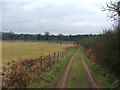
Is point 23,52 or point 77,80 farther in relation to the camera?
point 23,52

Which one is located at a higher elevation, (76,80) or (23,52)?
(76,80)

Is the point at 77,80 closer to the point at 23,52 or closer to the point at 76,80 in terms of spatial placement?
the point at 76,80

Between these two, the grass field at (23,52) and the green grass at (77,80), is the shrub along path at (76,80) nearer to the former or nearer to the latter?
the green grass at (77,80)

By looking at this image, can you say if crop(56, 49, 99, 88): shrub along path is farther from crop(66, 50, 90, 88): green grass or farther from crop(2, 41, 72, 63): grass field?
crop(2, 41, 72, 63): grass field

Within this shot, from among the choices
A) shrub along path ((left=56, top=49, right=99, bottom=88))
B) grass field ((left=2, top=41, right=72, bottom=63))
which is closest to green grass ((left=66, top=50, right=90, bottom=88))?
shrub along path ((left=56, top=49, right=99, bottom=88))

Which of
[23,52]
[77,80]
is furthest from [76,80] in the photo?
[23,52]

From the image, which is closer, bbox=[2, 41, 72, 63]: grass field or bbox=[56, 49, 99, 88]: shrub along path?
bbox=[56, 49, 99, 88]: shrub along path

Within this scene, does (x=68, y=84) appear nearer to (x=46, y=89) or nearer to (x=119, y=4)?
(x=46, y=89)

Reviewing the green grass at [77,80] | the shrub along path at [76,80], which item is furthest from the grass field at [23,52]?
the green grass at [77,80]

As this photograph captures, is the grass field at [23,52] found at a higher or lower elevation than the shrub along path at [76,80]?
lower

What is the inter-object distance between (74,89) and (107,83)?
3938 millimetres

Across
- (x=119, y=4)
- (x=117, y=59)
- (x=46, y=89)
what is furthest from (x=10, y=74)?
(x=119, y=4)

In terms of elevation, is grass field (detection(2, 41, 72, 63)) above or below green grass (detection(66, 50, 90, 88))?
below

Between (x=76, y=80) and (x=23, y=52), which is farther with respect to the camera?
(x=23, y=52)
